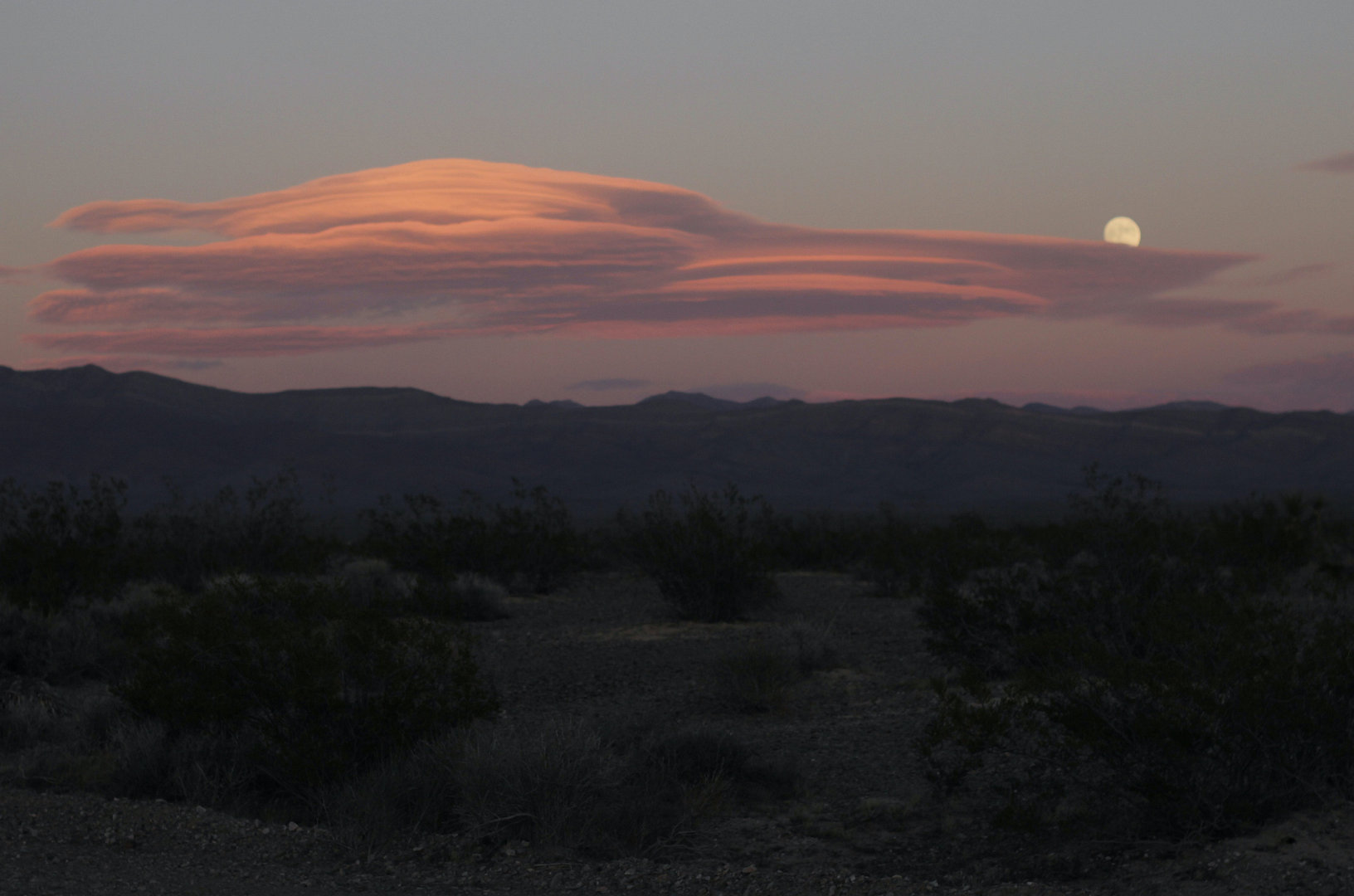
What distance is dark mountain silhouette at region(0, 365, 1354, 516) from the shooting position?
122438mm

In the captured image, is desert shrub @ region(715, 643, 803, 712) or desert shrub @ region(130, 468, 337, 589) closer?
desert shrub @ region(715, 643, 803, 712)

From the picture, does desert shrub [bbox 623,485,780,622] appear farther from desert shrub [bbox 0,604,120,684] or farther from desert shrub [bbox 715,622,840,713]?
desert shrub [bbox 0,604,120,684]

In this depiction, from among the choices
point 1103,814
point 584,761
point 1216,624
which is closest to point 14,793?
point 584,761

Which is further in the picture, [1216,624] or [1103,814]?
[1216,624]

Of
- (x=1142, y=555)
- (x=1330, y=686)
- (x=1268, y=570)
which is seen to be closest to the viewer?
(x=1330, y=686)

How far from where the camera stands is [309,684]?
347 inches

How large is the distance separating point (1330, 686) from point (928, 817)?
8.87 ft

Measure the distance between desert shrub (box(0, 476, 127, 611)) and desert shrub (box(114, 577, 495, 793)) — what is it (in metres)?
8.69

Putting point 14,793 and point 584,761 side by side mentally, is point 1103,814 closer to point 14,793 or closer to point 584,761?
point 584,761

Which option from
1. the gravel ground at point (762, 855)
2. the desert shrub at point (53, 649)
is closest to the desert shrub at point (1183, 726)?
the gravel ground at point (762, 855)

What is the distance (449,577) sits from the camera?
838 inches

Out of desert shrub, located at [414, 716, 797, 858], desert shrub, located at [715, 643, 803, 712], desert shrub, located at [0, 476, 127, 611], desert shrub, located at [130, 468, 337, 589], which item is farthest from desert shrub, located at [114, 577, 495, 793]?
desert shrub, located at [130, 468, 337, 589]

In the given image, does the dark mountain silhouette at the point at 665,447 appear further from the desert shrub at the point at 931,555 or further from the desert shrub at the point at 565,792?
the desert shrub at the point at 565,792

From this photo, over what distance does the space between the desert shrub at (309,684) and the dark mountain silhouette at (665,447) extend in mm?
101473
